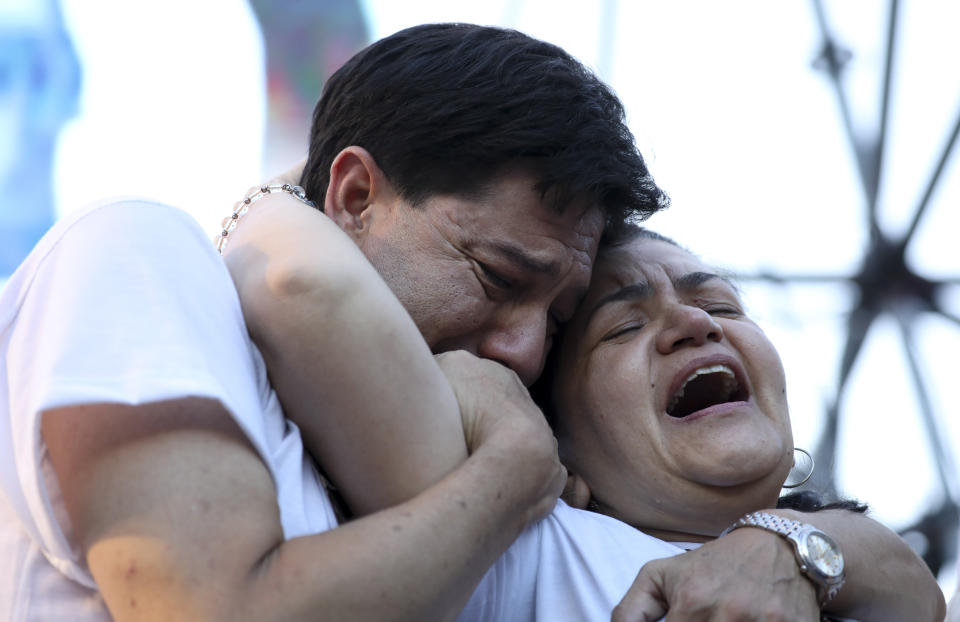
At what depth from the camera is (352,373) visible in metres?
Result: 1.49

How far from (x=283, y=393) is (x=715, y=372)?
3.47 ft

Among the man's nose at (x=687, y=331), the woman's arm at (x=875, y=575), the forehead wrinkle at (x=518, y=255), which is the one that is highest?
the forehead wrinkle at (x=518, y=255)

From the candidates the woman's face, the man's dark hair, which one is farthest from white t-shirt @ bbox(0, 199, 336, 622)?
the woman's face

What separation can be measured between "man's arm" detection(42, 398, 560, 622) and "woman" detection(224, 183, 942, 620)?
178mm

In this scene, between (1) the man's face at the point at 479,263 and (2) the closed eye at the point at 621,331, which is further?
(2) the closed eye at the point at 621,331

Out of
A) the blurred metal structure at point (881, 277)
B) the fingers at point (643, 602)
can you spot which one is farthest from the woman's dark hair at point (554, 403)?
the blurred metal structure at point (881, 277)

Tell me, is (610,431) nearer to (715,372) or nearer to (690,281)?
(715,372)

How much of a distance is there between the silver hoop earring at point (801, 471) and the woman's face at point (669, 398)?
236mm

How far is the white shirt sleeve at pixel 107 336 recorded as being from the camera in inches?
51.0

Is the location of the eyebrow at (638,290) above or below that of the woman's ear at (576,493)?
above

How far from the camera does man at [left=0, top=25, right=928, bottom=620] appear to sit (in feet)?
4.17

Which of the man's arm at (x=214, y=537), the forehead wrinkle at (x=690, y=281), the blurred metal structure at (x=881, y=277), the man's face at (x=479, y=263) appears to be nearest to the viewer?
the man's arm at (x=214, y=537)

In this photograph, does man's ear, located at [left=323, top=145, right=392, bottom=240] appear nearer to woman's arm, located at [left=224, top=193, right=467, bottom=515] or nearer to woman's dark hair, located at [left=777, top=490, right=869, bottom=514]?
woman's arm, located at [left=224, top=193, right=467, bottom=515]

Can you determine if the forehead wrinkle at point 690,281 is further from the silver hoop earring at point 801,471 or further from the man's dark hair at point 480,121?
the silver hoop earring at point 801,471
